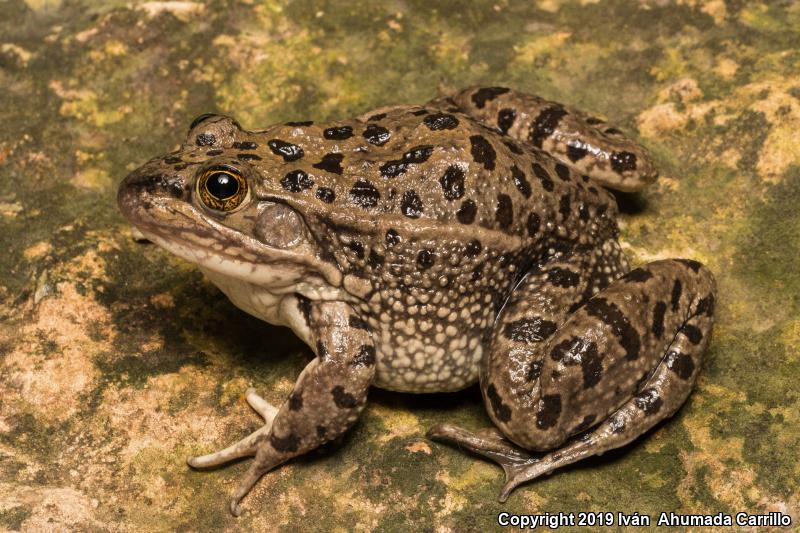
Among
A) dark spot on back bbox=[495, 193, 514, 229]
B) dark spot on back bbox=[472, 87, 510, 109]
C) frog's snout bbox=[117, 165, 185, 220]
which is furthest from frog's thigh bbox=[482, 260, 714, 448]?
frog's snout bbox=[117, 165, 185, 220]

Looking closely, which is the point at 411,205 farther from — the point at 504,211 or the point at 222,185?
the point at 222,185

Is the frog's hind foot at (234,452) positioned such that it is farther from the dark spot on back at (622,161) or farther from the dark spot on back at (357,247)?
the dark spot on back at (622,161)

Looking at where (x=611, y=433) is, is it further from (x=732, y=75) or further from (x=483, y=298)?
(x=732, y=75)

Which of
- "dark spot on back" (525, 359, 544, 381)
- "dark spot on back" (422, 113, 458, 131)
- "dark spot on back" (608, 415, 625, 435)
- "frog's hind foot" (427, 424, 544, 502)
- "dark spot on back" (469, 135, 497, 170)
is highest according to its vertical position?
"dark spot on back" (422, 113, 458, 131)

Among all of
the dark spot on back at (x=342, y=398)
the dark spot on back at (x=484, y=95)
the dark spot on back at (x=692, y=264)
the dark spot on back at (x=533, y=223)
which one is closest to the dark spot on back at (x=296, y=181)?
the dark spot on back at (x=342, y=398)

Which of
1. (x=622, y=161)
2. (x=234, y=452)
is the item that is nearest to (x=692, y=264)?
(x=622, y=161)

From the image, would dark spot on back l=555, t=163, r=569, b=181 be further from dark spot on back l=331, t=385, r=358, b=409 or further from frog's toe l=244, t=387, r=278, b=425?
frog's toe l=244, t=387, r=278, b=425
